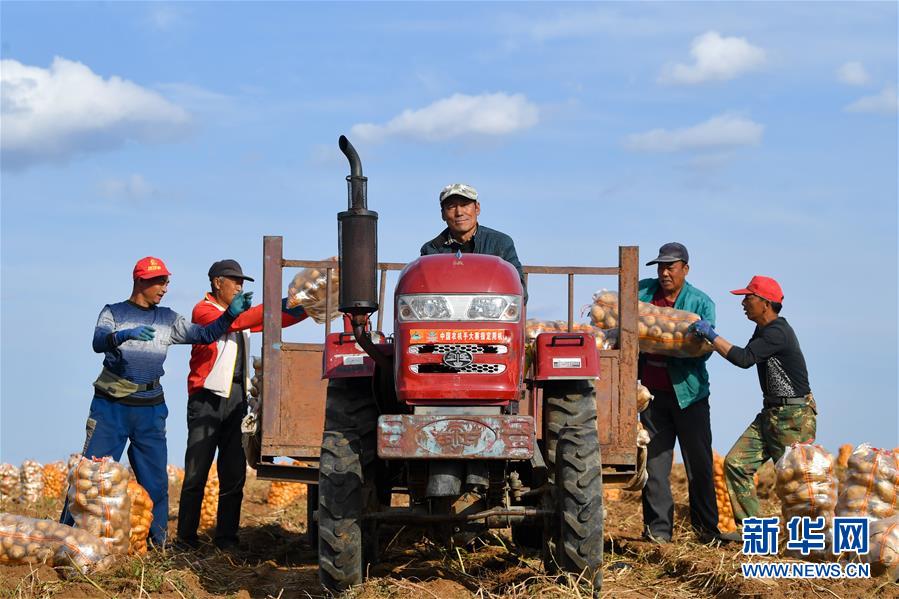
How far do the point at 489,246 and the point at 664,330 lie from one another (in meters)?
2.06

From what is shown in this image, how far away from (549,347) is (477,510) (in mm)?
978

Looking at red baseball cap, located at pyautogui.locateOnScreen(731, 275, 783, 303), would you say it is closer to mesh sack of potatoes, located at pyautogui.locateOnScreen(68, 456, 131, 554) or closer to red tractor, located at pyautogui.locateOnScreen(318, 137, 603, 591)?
red tractor, located at pyautogui.locateOnScreen(318, 137, 603, 591)

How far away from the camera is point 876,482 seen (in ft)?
25.8

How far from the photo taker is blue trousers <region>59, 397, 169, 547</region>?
9.02 meters

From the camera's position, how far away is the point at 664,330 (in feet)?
29.7

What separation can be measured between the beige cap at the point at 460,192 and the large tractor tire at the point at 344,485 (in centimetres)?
164

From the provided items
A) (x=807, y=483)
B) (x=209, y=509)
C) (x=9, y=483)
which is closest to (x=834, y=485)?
(x=807, y=483)

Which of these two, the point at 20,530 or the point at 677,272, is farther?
the point at 677,272

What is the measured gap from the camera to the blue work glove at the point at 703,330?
9008 mm

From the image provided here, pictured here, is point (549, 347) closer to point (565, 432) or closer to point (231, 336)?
point (565, 432)

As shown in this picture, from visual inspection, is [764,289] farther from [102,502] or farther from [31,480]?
[31,480]

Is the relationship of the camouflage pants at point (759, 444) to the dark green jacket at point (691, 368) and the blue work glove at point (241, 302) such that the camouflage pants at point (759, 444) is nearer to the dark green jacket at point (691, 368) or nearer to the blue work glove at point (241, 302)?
the dark green jacket at point (691, 368)

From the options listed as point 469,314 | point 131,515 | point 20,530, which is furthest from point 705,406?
point 20,530

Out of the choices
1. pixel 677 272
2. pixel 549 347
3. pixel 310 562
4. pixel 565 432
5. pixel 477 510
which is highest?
pixel 677 272
